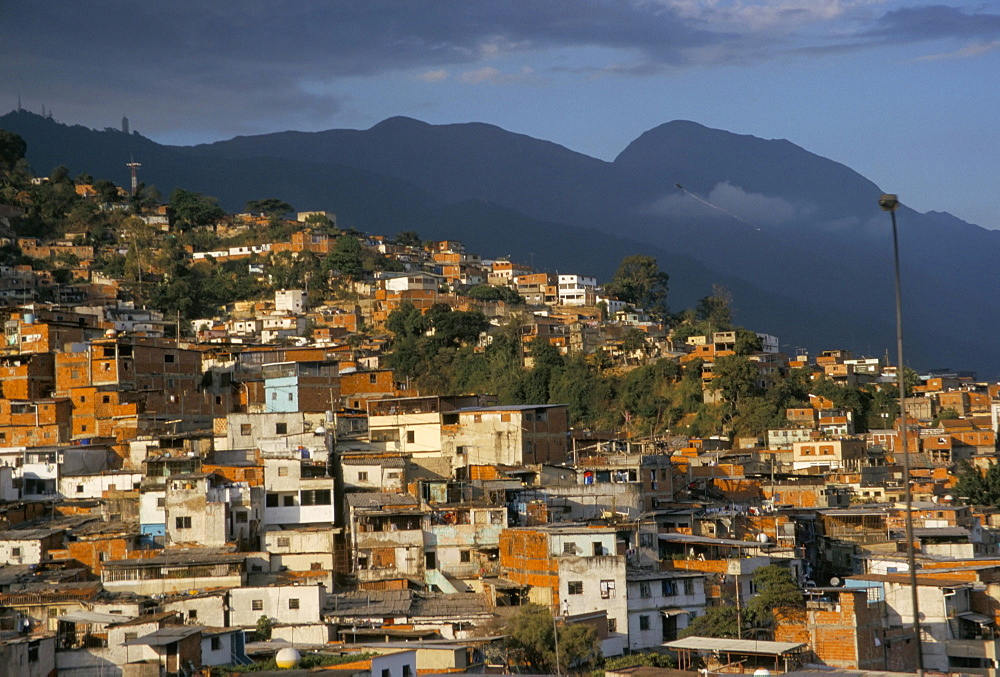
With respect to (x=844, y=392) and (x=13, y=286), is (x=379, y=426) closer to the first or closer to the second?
(x=844, y=392)

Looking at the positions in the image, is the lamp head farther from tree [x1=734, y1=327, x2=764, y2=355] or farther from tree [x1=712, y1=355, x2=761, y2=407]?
tree [x1=734, y1=327, x2=764, y2=355]

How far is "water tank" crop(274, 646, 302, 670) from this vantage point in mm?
18781

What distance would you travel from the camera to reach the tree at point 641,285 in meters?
79.0

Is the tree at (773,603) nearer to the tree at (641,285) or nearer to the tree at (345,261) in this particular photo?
the tree at (345,261)

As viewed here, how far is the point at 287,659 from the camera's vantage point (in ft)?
61.7

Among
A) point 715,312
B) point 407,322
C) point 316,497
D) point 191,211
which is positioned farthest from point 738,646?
point 191,211

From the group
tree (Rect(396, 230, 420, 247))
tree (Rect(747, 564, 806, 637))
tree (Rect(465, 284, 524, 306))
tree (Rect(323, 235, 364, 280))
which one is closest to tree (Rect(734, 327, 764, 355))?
tree (Rect(465, 284, 524, 306))

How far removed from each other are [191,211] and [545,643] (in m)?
60.4

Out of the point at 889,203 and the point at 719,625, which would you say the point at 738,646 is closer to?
the point at 719,625

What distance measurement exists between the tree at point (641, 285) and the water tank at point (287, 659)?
2359 inches

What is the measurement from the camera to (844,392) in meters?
55.2

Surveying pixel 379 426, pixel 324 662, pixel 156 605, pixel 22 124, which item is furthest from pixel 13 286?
pixel 22 124

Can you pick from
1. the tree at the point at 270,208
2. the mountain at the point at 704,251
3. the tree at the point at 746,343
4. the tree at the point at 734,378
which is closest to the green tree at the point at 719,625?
the tree at the point at 734,378

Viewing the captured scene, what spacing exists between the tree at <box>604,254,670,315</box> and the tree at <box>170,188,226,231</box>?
22.7 m
